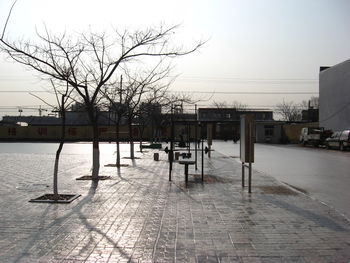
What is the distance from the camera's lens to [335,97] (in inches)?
1778

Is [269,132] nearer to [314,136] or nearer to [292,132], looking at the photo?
[292,132]

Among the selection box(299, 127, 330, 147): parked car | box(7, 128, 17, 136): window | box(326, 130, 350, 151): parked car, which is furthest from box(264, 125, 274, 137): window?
box(7, 128, 17, 136): window

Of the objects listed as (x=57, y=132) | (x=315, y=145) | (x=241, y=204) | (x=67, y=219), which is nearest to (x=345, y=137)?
(x=315, y=145)

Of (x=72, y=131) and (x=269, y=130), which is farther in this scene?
(x=72, y=131)

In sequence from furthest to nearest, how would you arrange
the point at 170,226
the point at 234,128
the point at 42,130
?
the point at 234,128, the point at 42,130, the point at 170,226

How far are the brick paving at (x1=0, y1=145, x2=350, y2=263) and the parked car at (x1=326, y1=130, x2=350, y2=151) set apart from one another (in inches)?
947

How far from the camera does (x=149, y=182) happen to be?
12.8 m

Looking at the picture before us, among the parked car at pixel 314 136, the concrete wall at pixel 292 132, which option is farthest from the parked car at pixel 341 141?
the concrete wall at pixel 292 132

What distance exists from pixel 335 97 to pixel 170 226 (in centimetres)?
4173

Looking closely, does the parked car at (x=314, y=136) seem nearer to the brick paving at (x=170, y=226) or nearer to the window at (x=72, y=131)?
the brick paving at (x=170, y=226)

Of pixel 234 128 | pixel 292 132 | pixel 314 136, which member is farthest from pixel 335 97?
pixel 234 128

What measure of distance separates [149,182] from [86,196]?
10.1 feet

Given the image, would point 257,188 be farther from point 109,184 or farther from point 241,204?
point 109,184

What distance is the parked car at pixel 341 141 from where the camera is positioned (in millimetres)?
33500
